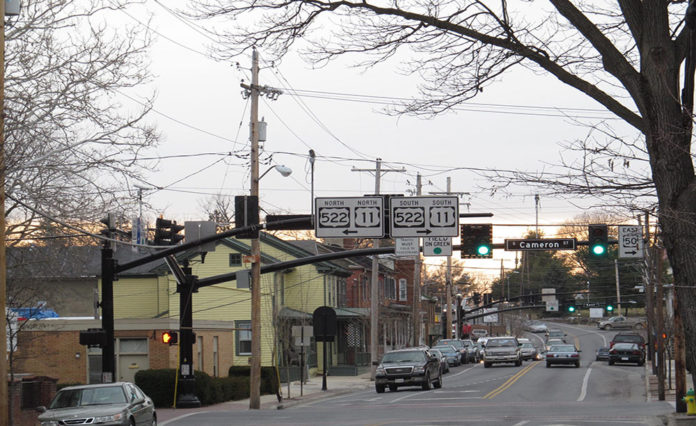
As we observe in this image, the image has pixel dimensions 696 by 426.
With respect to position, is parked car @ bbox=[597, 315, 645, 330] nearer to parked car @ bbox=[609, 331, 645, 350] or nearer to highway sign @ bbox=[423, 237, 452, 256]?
parked car @ bbox=[609, 331, 645, 350]

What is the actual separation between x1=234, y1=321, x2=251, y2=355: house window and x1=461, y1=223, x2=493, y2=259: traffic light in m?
25.0

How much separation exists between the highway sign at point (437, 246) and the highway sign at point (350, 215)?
3.86m

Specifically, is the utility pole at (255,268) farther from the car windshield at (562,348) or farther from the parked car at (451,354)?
the parked car at (451,354)

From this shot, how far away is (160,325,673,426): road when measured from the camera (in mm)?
24031

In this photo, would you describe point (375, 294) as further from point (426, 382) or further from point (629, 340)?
point (629, 340)

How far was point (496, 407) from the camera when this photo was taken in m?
29.1

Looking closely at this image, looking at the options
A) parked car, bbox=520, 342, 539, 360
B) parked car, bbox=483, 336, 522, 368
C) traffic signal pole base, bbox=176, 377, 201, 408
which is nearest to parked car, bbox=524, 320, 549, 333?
parked car, bbox=520, 342, 539, 360

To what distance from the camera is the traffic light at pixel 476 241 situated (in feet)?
95.7

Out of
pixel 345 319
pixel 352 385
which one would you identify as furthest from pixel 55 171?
pixel 345 319

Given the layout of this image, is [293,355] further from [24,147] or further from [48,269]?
[24,147]

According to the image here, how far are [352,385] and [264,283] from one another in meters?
7.72

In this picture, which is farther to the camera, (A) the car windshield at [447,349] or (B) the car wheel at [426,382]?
(A) the car windshield at [447,349]

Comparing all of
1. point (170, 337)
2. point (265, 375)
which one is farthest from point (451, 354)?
point (170, 337)

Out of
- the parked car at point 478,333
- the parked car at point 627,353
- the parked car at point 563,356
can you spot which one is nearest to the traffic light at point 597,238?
the parked car at point 563,356
